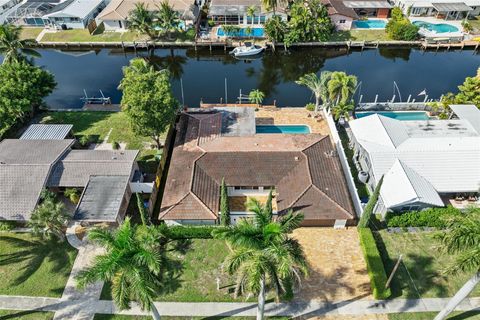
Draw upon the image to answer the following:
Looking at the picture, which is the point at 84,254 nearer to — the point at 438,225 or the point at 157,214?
the point at 157,214

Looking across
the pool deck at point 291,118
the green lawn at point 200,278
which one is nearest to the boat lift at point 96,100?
the pool deck at point 291,118


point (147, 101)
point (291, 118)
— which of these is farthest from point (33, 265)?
point (291, 118)

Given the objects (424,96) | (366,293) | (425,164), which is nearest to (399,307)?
(366,293)

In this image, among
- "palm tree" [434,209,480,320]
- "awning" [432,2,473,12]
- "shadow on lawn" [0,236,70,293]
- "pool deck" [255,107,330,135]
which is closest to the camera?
"palm tree" [434,209,480,320]

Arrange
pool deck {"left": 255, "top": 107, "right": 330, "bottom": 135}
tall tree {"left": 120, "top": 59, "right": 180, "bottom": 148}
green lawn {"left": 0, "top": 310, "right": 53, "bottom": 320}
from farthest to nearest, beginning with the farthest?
pool deck {"left": 255, "top": 107, "right": 330, "bottom": 135} → tall tree {"left": 120, "top": 59, "right": 180, "bottom": 148} → green lawn {"left": 0, "top": 310, "right": 53, "bottom": 320}

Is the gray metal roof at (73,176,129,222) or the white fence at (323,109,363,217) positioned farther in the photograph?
the white fence at (323,109,363,217)

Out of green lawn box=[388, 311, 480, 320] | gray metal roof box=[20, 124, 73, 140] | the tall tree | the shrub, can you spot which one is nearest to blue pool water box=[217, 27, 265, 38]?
the tall tree

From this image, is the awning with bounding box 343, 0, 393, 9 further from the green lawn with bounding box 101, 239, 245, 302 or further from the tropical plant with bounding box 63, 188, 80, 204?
the tropical plant with bounding box 63, 188, 80, 204
